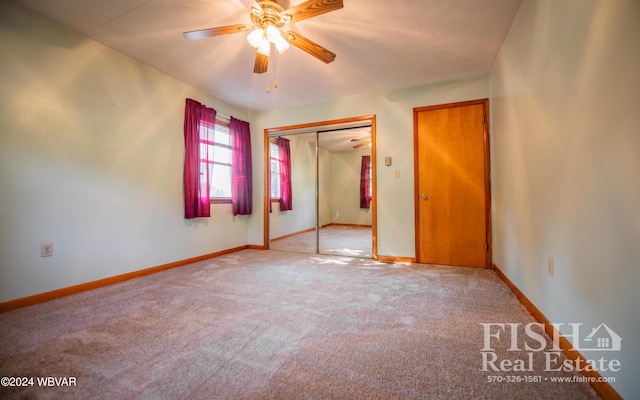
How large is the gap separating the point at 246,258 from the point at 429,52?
11.5 ft

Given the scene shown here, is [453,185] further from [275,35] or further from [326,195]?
[326,195]

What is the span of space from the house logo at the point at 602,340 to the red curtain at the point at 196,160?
3718mm

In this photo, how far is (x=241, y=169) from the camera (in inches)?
164

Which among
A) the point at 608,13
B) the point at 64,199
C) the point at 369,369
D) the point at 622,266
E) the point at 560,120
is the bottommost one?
the point at 369,369

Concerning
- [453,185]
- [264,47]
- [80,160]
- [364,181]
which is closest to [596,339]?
[453,185]

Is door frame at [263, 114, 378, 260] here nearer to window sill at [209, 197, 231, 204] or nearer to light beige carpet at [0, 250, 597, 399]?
window sill at [209, 197, 231, 204]

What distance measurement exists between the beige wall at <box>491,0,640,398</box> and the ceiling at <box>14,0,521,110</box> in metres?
0.51

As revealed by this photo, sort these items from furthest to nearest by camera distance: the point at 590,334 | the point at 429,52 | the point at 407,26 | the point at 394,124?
the point at 394,124
the point at 429,52
the point at 407,26
the point at 590,334

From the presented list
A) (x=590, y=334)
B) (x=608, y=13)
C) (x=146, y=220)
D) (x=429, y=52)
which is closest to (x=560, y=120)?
(x=608, y=13)

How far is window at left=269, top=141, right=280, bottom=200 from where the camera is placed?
4.64 meters

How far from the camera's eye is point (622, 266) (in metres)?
0.99

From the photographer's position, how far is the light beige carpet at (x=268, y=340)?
1134 mm

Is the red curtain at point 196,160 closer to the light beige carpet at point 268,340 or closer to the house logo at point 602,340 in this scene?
the light beige carpet at point 268,340

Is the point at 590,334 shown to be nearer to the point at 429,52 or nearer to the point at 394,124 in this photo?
the point at 429,52
